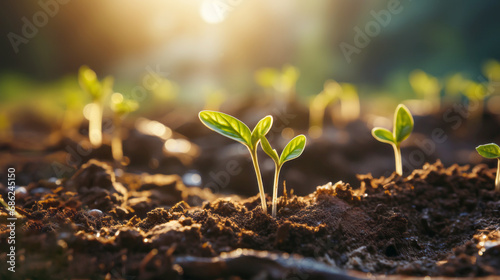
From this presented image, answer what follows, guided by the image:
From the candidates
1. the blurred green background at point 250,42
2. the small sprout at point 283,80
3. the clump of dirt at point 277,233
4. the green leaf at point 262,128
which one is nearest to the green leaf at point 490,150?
the clump of dirt at point 277,233

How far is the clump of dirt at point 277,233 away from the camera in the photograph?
0.92 metres

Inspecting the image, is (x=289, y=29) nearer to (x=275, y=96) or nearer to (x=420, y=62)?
(x=420, y=62)

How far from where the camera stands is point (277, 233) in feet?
3.51

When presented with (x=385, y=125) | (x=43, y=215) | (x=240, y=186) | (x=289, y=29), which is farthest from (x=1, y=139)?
(x=289, y=29)

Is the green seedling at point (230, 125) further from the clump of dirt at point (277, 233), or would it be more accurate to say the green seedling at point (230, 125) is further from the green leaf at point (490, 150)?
the green leaf at point (490, 150)

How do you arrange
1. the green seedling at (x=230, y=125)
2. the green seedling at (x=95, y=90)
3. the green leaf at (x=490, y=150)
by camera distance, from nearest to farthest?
the green seedling at (x=230, y=125), the green leaf at (x=490, y=150), the green seedling at (x=95, y=90)

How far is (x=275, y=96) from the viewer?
426 cm

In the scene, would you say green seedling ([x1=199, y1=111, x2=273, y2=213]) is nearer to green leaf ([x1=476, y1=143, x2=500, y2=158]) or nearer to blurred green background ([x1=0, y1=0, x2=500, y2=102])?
green leaf ([x1=476, y1=143, x2=500, y2=158])

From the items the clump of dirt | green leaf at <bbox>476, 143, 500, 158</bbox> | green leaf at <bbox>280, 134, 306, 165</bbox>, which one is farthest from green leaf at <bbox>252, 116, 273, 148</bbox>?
green leaf at <bbox>476, 143, 500, 158</bbox>

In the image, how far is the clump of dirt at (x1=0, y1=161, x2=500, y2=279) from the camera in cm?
92

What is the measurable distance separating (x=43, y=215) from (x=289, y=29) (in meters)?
6.31

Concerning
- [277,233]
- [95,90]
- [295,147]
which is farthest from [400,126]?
[95,90]

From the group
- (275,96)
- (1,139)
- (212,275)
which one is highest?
(275,96)

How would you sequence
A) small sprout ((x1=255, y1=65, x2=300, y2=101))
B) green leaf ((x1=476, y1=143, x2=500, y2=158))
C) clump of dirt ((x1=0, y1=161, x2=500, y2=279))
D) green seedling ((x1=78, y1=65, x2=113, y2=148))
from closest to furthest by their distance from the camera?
clump of dirt ((x1=0, y1=161, x2=500, y2=279)) < green leaf ((x1=476, y1=143, x2=500, y2=158)) < green seedling ((x1=78, y1=65, x2=113, y2=148)) < small sprout ((x1=255, y1=65, x2=300, y2=101))
